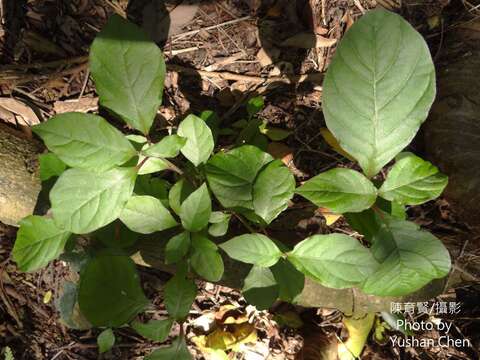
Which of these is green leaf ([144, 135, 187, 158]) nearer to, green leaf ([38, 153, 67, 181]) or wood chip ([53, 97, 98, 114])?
green leaf ([38, 153, 67, 181])

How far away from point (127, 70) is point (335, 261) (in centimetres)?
77

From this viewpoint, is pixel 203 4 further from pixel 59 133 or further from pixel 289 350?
pixel 289 350

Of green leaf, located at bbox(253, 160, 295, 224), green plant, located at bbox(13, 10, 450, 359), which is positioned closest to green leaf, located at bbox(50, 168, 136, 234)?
green plant, located at bbox(13, 10, 450, 359)

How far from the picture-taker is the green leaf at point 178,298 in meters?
1.38

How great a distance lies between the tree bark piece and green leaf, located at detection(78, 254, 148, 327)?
44 cm

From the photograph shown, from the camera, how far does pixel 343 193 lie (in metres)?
1.20

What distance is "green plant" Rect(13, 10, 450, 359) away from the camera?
1161 millimetres

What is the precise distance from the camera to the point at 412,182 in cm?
125

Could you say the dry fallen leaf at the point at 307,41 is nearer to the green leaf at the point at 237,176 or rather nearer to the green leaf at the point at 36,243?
the green leaf at the point at 237,176

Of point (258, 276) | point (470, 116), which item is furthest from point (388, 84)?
point (470, 116)

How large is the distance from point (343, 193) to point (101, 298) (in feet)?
2.49

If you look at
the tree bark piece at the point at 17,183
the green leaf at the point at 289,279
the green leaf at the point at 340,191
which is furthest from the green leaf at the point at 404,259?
the tree bark piece at the point at 17,183

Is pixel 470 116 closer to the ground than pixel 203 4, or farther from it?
closer to the ground

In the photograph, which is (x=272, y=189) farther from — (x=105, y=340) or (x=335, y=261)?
(x=105, y=340)
